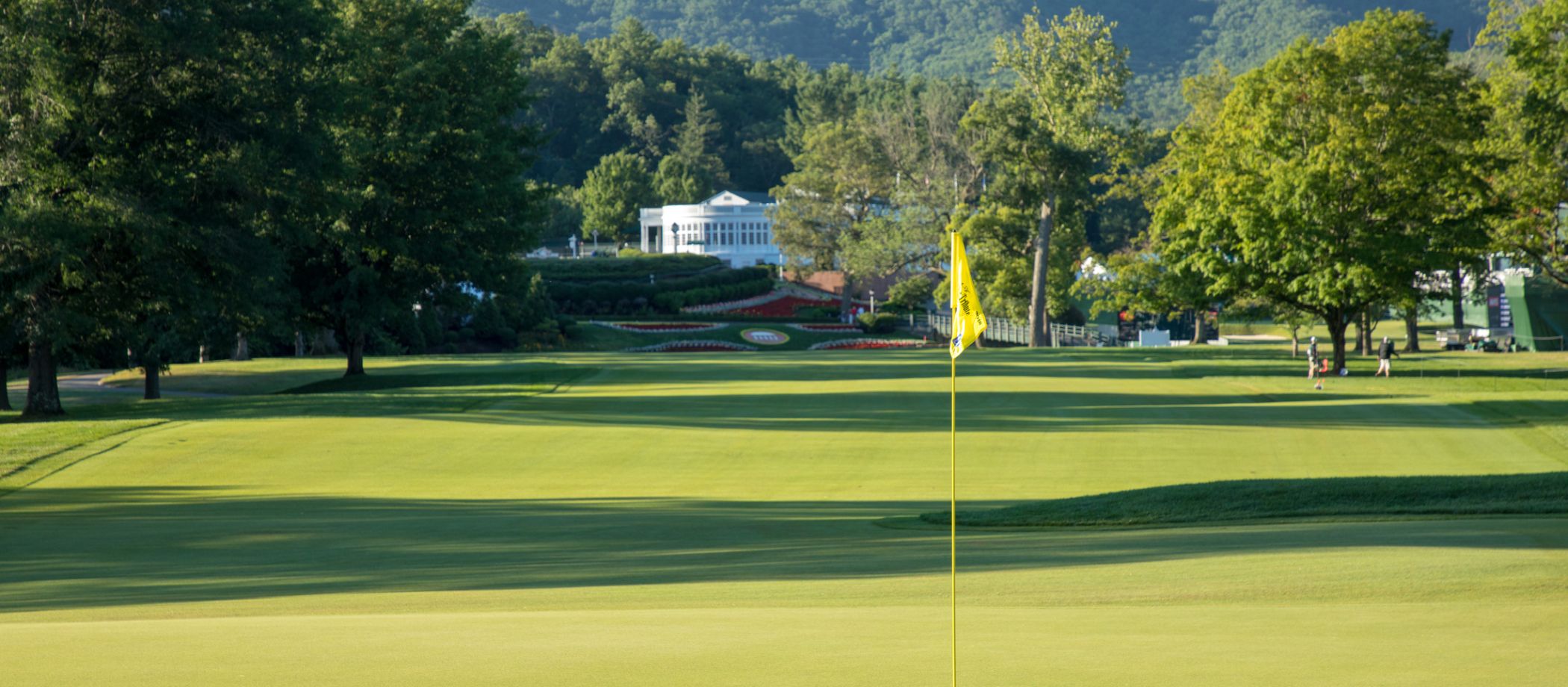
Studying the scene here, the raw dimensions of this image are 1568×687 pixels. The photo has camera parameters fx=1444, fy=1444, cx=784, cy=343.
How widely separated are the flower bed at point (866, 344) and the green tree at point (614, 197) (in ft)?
163

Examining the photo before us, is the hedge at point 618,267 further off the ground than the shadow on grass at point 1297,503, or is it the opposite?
the hedge at point 618,267

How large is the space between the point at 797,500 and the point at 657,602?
7.71 meters

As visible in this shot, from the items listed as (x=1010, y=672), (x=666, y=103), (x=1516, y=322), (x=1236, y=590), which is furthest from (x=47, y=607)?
(x=666, y=103)

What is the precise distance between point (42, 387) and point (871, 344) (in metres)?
49.7

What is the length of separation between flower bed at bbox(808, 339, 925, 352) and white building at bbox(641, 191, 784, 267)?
137 feet

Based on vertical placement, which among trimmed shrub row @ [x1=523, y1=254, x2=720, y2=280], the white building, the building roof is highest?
the building roof

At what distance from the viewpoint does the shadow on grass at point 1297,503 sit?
15352mm

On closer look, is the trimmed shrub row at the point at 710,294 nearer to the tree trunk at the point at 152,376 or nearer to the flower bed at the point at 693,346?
the flower bed at the point at 693,346

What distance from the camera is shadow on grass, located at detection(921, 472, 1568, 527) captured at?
15352 mm

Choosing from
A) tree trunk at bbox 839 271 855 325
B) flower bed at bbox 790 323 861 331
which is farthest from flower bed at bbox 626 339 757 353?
→ tree trunk at bbox 839 271 855 325

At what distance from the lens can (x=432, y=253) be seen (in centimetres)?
4266

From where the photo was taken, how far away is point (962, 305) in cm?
822

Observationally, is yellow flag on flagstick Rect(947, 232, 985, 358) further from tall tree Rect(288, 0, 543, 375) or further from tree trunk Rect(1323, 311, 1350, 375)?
tree trunk Rect(1323, 311, 1350, 375)

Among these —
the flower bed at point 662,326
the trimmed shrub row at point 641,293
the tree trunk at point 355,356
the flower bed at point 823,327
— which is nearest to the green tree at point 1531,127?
the tree trunk at point 355,356
